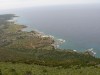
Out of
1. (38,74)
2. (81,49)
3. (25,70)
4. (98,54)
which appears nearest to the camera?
(38,74)

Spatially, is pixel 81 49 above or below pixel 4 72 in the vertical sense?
below

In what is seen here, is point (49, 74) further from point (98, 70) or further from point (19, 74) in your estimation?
point (98, 70)

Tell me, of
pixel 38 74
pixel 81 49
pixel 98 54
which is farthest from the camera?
pixel 81 49

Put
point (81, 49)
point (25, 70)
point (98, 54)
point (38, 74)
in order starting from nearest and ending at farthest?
point (38, 74) → point (25, 70) → point (98, 54) → point (81, 49)

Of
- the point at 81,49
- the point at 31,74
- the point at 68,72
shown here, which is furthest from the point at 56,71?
the point at 81,49

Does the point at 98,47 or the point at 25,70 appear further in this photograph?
the point at 98,47

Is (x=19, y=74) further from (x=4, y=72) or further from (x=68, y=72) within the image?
(x=68, y=72)

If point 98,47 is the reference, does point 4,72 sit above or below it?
above

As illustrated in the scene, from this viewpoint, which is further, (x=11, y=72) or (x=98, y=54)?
(x=98, y=54)

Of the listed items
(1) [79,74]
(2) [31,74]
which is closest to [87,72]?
(1) [79,74]
